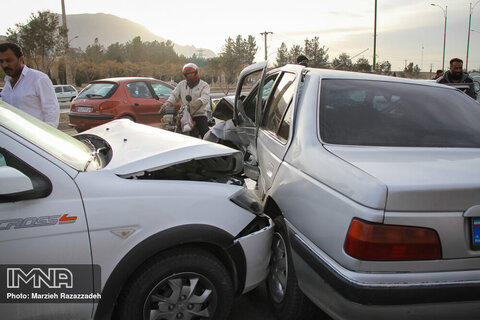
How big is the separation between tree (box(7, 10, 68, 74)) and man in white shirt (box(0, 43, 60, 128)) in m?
18.4

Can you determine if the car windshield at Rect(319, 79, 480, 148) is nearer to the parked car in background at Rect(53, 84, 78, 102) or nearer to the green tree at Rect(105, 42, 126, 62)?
the parked car in background at Rect(53, 84, 78, 102)

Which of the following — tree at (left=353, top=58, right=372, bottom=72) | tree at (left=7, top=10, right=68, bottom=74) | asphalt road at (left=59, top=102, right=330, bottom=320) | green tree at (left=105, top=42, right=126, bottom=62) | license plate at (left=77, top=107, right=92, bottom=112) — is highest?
green tree at (left=105, top=42, right=126, bottom=62)

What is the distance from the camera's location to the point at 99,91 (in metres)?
9.38

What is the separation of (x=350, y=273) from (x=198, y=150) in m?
1.21

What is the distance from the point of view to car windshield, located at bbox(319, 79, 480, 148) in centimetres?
229

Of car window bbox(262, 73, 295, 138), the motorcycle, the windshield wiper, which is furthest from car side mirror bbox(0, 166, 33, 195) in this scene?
the windshield wiper

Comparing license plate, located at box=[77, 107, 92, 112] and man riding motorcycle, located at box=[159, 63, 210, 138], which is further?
license plate, located at box=[77, 107, 92, 112]

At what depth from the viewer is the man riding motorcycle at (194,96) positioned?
563cm

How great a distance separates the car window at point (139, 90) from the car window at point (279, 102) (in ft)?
22.4

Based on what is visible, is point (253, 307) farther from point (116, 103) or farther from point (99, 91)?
point (99, 91)

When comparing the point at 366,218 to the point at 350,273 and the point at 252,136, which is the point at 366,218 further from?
the point at 252,136

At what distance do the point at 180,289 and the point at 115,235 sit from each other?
503 mm

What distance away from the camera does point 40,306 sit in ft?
5.78

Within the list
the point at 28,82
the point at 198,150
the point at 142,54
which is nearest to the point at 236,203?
the point at 198,150
